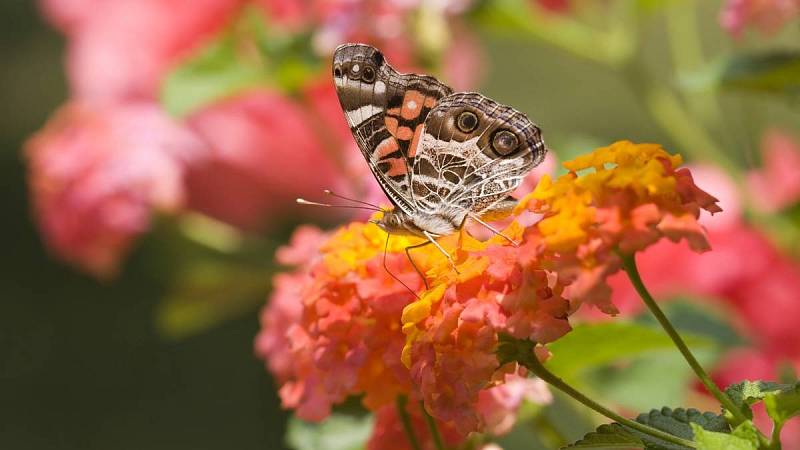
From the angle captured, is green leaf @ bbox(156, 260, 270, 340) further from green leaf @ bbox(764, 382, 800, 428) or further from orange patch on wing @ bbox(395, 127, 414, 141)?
green leaf @ bbox(764, 382, 800, 428)

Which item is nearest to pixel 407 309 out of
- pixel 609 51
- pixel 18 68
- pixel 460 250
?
pixel 460 250

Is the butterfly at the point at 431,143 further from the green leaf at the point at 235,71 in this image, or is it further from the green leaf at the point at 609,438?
the green leaf at the point at 235,71

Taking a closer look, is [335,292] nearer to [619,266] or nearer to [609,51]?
[619,266]

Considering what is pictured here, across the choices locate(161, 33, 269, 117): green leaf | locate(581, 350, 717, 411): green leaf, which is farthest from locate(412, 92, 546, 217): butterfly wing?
locate(161, 33, 269, 117): green leaf

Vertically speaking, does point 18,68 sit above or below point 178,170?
above

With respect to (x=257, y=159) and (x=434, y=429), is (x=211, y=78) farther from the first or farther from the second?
(x=434, y=429)
